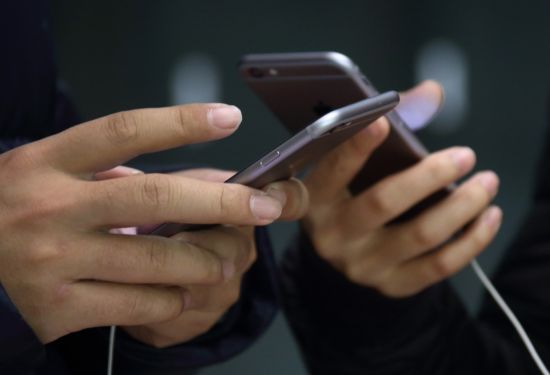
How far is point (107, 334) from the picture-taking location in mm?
545

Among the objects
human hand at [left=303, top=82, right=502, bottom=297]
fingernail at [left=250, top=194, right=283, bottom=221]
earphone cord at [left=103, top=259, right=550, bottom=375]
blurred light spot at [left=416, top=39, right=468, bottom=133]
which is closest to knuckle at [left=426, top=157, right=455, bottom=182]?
human hand at [left=303, top=82, right=502, bottom=297]

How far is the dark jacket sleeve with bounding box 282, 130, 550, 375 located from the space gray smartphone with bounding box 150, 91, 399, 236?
0.76ft

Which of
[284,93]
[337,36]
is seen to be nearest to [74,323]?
[284,93]

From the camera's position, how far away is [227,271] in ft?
1.44

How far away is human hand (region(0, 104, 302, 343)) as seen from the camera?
0.37 meters

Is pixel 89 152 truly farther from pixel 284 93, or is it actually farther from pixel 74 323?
pixel 284 93

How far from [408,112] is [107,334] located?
0.30 m

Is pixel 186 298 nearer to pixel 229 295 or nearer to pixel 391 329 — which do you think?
pixel 229 295

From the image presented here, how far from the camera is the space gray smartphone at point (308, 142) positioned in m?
0.38

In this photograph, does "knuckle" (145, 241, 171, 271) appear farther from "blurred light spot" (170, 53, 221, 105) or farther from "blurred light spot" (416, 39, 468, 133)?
"blurred light spot" (416, 39, 468, 133)

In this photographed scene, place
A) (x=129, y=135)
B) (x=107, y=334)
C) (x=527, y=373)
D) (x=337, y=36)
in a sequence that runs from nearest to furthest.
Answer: (x=129, y=135) < (x=107, y=334) < (x=527, y=373) < (x=337, y=36)

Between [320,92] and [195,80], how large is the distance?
202cm

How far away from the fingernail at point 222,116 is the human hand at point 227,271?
59 millimetres

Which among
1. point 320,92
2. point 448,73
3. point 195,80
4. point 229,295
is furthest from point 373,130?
point 448,73
